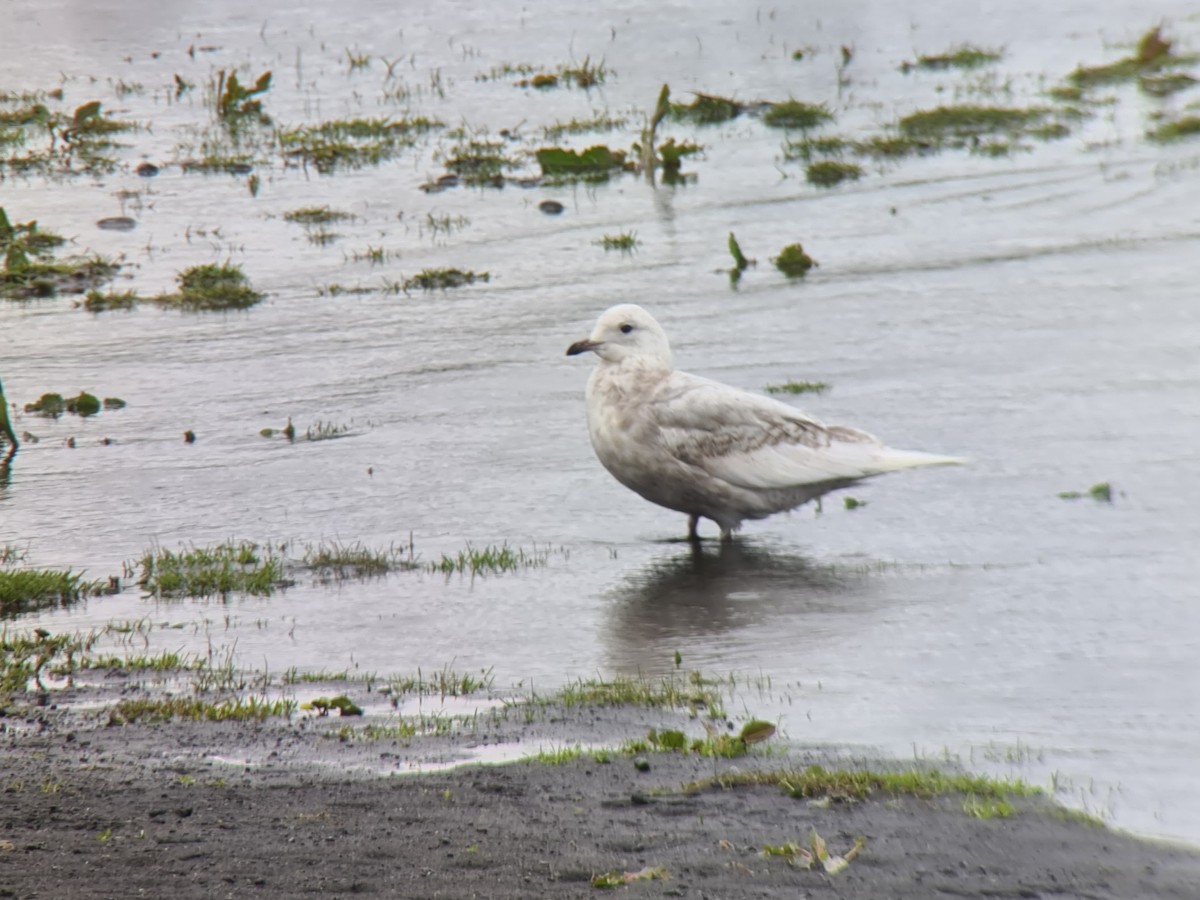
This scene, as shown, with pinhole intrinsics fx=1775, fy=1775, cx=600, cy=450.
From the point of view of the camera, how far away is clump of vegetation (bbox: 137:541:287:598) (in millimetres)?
10070

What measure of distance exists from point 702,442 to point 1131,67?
23116 millimetres

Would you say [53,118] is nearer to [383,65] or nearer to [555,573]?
[383,65]

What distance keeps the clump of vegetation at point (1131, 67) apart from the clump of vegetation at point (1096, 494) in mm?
20180

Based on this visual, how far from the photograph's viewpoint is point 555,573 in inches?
412

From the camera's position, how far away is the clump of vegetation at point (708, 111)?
28516 millimetres

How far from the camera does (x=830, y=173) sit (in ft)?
79.5

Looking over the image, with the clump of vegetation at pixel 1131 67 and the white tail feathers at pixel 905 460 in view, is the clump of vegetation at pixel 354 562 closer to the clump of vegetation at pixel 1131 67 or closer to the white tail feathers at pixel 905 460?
the white tail feathers at pixel 905 460

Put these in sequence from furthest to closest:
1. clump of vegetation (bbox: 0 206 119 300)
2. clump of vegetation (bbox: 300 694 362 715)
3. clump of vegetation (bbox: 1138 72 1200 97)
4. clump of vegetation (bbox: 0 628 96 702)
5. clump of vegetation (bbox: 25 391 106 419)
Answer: clump of vegetation (bbox: 1138 72 1200 97)
clump of vegetation (bbox: 0 206 119 300)
clump of vegetation (bbox: 25 391 106 419)
clump of vegetation (bbox: 0 628 96 702)
clump of vegetation (bbox: 300 694 362 715)

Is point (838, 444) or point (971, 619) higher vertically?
point (838, 444)

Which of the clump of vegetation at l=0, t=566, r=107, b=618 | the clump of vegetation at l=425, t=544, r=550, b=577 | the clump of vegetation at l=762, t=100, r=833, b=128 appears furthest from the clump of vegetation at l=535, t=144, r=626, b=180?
the clump of vegetation at l=0, t=566, r=107, b=618

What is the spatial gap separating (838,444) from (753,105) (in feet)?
62.4

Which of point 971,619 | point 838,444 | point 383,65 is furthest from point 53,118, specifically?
point 971,619

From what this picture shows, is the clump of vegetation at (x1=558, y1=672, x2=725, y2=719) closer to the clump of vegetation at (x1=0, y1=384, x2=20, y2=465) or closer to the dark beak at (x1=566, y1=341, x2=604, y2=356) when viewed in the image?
the dark beak at (x1=566, y1=341, x2=604, y2=356)

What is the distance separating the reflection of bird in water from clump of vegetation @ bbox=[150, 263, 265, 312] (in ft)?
29.2
